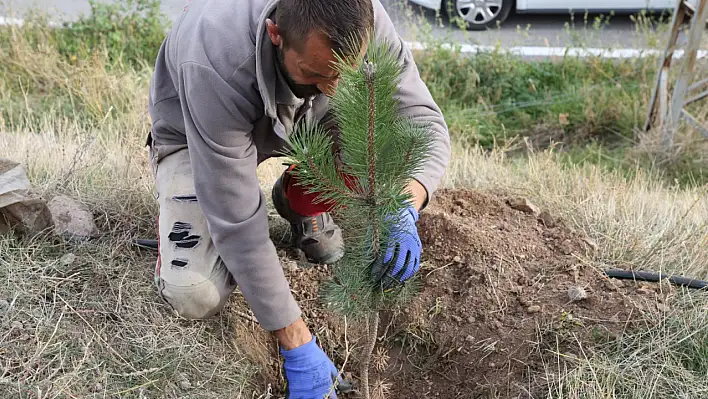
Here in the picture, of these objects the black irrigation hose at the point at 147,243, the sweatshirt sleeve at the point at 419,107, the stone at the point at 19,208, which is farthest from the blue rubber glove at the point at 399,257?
the stone at the point at 19,208

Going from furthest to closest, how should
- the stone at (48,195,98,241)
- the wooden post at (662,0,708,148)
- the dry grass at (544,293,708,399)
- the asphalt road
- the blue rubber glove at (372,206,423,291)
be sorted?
the asphalt road
the wooden post at (662,0,708,148)
the stone at (48,195,98,241)
the dry grass at (544,293,708,399)
the blue rubber glove at (372,206,423,291)

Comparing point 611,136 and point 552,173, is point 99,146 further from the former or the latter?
point 611,136

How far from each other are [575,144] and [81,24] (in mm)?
4280

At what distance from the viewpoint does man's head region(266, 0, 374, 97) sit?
69.1 inches

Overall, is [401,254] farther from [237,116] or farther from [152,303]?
[152,303]

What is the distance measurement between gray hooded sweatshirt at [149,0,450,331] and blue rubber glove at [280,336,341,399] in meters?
0.11

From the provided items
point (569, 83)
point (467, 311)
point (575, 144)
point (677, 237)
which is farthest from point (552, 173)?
point (569, 83)

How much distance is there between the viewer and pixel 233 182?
2.15 metres

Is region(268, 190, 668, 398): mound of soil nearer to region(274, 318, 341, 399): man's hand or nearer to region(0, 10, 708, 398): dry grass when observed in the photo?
region(0, 10, 708, 398): dry grass

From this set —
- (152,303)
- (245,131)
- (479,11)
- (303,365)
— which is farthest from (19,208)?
(479,11)

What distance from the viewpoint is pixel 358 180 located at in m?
1.81

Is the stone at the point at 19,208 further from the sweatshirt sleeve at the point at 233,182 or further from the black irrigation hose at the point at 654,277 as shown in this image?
the black irrigation hose at the point at 654,277

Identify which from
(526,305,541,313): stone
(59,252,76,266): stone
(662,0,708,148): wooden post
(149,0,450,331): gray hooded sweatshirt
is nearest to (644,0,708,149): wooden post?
(662,0,708,148): wooden post

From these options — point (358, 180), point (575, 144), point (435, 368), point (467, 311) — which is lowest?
point (575, 144)
